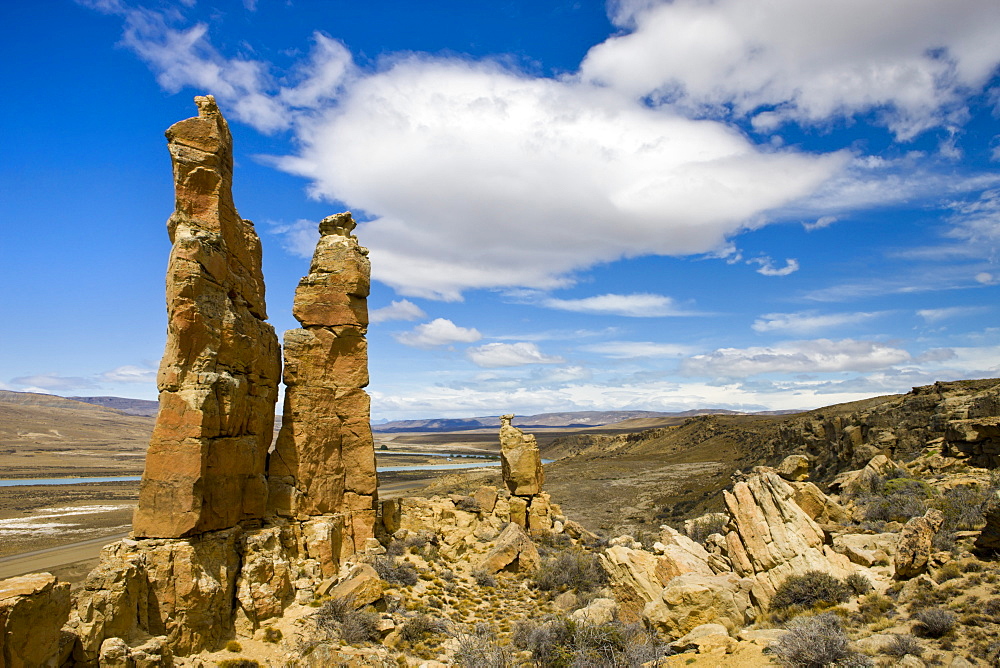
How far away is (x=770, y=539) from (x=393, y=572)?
40.4ft

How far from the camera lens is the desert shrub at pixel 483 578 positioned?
69.1 ft

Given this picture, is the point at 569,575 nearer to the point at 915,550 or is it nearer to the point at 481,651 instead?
the point at 481,651

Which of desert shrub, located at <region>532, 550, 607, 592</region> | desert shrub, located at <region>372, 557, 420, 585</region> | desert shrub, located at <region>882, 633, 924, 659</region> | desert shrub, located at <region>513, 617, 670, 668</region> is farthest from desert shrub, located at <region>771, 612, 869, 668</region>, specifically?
desert shrub, located at <region>372, 557, 420, 585</region>

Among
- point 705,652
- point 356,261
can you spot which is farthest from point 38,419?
point 705,652

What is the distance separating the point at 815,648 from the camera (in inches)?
384

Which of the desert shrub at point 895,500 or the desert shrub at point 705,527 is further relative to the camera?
the desert shrub at point 705,527

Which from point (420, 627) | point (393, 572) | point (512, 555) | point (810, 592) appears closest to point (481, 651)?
point (420, 627)

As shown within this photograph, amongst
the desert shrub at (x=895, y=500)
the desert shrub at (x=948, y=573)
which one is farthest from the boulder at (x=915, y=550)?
the desert shrub at (x=895, y=500)

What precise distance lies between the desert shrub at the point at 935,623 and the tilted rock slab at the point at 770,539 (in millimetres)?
3520

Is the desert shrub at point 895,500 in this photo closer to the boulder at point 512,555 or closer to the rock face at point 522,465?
the boulder at point 512,555

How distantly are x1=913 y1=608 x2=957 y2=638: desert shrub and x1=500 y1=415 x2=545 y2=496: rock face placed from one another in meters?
19.5

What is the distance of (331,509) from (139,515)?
6.38 metres

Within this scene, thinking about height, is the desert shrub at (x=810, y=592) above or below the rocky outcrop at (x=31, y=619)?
below

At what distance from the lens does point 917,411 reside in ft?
123
